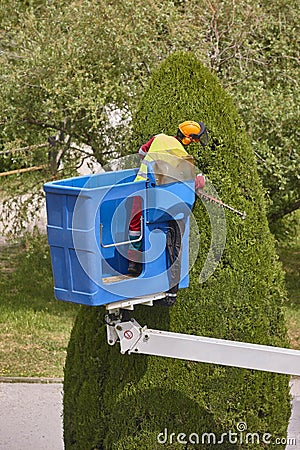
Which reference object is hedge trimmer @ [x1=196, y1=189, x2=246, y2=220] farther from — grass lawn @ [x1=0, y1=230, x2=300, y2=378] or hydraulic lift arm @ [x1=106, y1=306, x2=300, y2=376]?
grass lawn @ [x1=0, y1=230, x2=300, y2=378]

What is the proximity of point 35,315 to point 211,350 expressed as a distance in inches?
298

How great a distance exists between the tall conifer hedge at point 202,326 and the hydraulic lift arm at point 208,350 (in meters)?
0.58

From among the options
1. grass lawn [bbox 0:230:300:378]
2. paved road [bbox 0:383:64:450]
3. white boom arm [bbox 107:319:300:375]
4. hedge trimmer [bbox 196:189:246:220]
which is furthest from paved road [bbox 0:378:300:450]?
white boom arm [bbox 107:319:300:375]

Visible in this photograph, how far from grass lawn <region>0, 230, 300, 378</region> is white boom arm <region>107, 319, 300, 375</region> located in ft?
17.1

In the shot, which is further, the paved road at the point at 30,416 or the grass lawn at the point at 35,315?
the grass lawn at the point at 35,315

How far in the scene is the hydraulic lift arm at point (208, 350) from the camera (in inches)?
153

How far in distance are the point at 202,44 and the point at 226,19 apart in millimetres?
611

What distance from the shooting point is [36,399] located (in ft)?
26.9

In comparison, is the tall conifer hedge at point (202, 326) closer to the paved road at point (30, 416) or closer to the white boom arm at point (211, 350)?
the white boom arm at point (211, 350)

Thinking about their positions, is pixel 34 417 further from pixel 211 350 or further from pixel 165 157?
pixel 165 157

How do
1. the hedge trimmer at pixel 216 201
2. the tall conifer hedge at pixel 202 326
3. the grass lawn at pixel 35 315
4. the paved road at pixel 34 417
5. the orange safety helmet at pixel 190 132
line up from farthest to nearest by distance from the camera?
1. the grass lawn at pixel 35 315
2. the paved road at pixel 34 417
3. the tall conifer hedge at pixel 202 326
4. the hedge trimmer at pixel 216 201
5. the orange safety helmet at pixel 190 132

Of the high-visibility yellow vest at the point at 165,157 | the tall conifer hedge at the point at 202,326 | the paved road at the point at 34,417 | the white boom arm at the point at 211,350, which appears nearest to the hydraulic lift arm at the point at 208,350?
the white boom arm at the point at 211,350

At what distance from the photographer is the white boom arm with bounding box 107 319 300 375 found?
12.7 feet

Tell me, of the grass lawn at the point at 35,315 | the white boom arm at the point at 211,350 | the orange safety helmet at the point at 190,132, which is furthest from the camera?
the grass lawn at the point at 35,315
